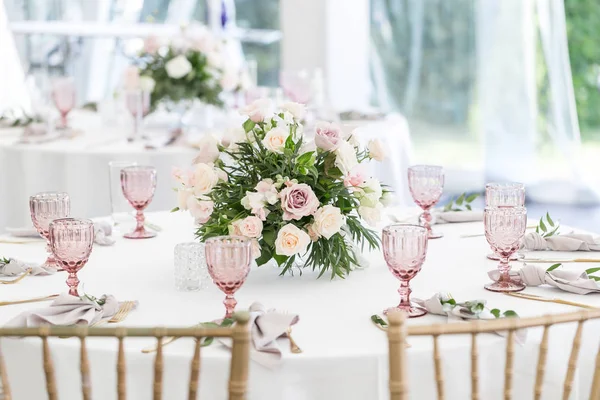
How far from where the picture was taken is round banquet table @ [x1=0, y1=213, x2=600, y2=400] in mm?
1584

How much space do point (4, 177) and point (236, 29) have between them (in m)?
4.20

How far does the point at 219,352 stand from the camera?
1.60 m

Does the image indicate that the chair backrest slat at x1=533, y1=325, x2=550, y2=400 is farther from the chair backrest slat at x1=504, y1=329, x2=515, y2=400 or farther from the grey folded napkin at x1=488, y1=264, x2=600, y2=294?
the grey folded napkin at x1=488, y1=264, x2=600, y2=294

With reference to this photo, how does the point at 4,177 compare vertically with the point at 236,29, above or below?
below

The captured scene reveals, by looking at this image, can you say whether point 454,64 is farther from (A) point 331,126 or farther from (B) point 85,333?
(B) point 85,333

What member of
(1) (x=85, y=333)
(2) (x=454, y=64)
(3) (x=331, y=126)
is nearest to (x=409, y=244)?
(3) (x=331, y=126)

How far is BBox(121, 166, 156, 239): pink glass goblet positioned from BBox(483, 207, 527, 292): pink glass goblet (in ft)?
3.28

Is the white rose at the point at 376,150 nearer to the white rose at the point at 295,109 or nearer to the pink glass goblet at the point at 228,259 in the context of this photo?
the white rose at the point at 295,109

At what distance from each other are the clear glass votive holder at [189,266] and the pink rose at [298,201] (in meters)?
0.23

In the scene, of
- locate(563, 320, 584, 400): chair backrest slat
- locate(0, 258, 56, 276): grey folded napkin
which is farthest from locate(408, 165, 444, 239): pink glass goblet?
locate(563, 320, 584, 400): chair backrest slat

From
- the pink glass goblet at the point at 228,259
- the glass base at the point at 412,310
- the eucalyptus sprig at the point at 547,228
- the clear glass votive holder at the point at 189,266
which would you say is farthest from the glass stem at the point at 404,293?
the eucalyptus sprig at the point at 547,228

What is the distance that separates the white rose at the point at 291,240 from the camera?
1.92m

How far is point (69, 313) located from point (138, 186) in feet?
2.81

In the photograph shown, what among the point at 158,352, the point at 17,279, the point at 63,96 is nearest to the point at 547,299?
the point at 158,352
